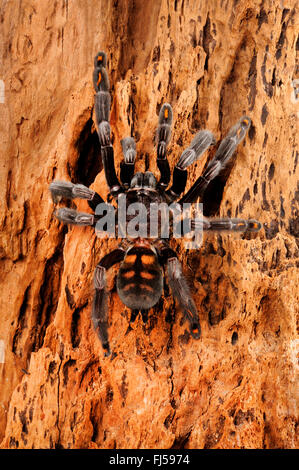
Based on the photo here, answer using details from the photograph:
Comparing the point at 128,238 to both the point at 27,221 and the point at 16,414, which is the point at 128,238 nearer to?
the point at 27,221

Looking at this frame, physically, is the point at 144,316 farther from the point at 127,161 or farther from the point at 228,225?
the point at 127,161

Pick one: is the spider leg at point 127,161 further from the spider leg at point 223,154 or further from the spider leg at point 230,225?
the spider leg at point 230,225

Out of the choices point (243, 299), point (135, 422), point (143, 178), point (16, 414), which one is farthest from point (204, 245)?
point (16, 414)

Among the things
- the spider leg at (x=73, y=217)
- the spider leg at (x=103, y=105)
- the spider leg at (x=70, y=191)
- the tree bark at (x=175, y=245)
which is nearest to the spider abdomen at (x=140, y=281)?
the tree bark at (x=175, y=245)

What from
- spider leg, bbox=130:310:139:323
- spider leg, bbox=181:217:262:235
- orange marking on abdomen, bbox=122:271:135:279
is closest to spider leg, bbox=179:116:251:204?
spider leg, bbox=181:217:262:235

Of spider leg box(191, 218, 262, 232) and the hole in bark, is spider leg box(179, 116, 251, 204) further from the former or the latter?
the hole in bark
